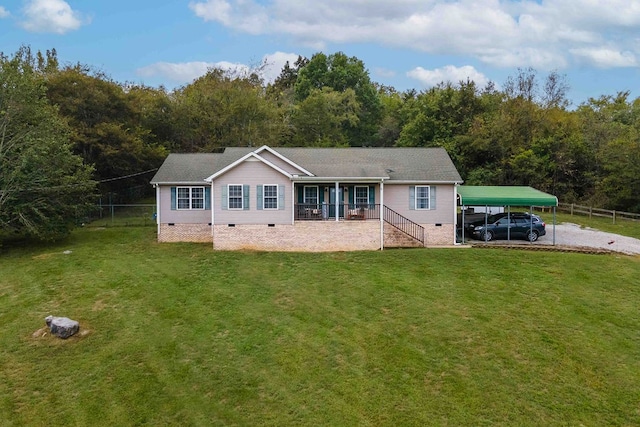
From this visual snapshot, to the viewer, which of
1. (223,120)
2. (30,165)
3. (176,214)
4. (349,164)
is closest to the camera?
(30,165)

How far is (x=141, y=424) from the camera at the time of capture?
9500 millimetres

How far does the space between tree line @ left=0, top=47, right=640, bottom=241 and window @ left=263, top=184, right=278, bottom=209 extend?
955 cm

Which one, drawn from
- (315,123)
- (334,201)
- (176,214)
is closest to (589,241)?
(334,201)

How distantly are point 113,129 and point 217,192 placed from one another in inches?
591

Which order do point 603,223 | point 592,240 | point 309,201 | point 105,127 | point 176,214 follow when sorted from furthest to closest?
point 105,127 < point 603,223 < point 592,240 < point 176,214 < point 309,201

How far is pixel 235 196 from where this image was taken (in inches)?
831

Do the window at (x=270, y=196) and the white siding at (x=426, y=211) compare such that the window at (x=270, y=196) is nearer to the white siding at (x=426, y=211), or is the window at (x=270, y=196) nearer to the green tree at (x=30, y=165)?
the white siding at (x=426, y=211)

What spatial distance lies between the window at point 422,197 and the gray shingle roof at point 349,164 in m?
0.47

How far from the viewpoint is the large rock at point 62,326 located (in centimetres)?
1294

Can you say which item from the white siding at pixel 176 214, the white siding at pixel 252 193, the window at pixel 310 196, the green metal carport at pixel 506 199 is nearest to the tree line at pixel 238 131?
the white siding at pixel 176 214

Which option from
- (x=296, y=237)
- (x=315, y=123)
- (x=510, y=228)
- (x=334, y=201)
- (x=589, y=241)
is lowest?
(x=589, y=241)

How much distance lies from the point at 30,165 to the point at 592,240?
27758mm

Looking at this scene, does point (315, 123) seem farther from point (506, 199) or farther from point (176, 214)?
point (506, 199)

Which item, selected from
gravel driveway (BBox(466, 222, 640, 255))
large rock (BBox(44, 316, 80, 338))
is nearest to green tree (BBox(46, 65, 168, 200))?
large rock (BBox(44, 316, 80, 338))
